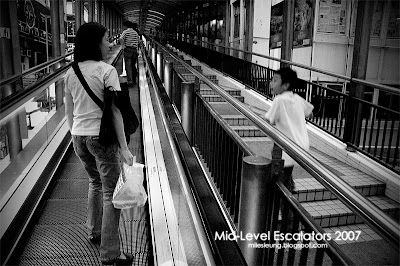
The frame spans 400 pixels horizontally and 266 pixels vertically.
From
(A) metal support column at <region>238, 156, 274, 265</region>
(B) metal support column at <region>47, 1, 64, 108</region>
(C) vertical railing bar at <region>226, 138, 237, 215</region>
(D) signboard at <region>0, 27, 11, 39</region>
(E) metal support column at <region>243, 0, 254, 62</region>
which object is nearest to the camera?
(A) metal support column at <region>238, 156, 274, 265</region>

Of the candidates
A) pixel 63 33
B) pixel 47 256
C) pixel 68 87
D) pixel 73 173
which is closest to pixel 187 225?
pixel 47 256

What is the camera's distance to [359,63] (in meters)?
4.57

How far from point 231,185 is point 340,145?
303cm

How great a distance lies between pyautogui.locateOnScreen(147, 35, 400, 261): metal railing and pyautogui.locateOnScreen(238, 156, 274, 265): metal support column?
0.10 m

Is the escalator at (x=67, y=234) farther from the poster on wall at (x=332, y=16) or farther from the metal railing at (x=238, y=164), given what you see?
the poster on wall at (x=332, y=16)

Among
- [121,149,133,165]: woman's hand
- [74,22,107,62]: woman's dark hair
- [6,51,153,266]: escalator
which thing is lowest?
[6,51,153,266]: escalator

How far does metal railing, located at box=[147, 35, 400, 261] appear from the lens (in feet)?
3.24

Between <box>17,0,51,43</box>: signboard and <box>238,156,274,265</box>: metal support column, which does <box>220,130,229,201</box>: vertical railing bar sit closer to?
<box>238,156,274,265</box>: metal support column

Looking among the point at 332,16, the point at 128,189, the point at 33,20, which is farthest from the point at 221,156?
the point at 332,16

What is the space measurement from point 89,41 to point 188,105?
86.3 inches

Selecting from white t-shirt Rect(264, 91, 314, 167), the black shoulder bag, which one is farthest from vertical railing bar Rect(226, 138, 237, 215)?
the black shoulder bag

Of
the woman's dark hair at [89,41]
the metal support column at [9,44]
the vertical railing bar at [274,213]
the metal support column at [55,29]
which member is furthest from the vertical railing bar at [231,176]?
the metal support column at [55,29]

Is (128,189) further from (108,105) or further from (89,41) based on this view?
(89,41)

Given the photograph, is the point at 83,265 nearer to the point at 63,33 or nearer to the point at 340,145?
the point at 340,145
